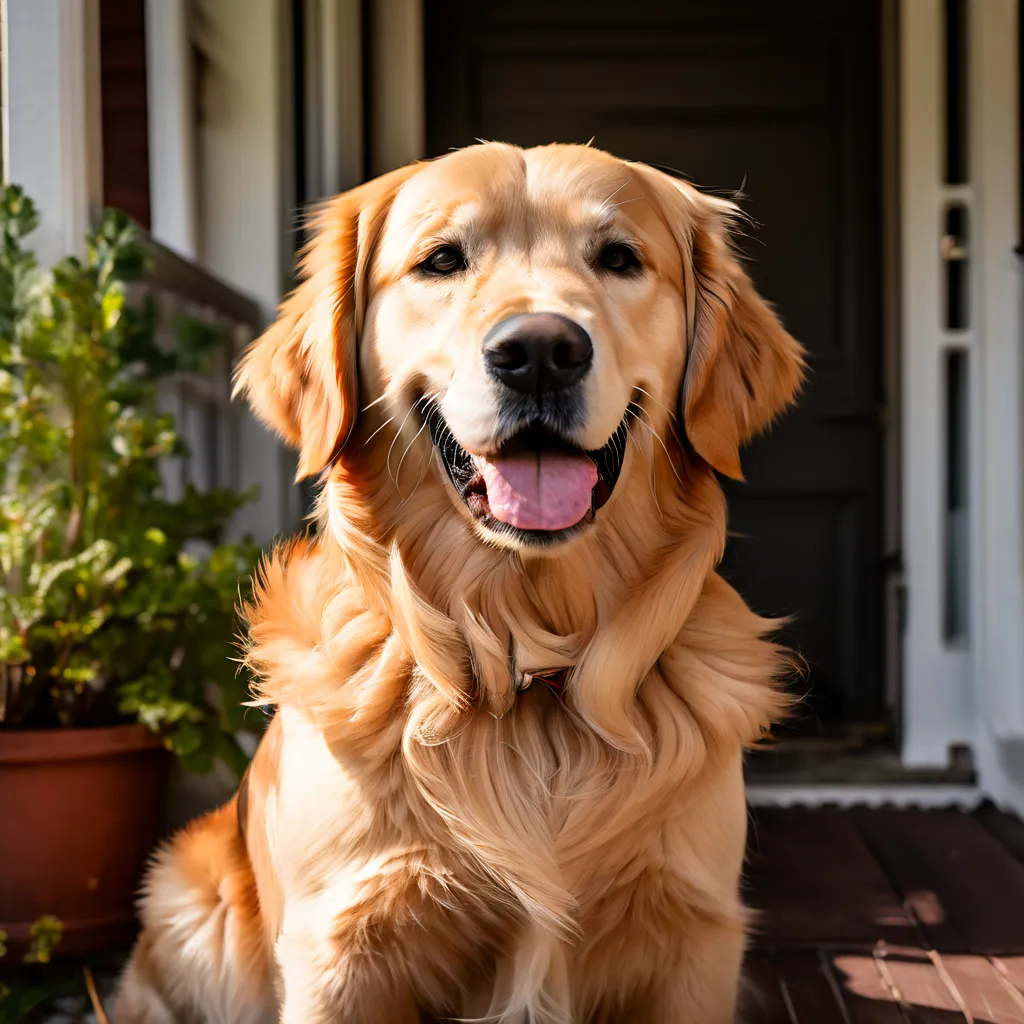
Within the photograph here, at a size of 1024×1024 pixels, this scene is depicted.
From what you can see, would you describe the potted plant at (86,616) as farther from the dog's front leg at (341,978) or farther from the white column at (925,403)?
the white column at (925,403)

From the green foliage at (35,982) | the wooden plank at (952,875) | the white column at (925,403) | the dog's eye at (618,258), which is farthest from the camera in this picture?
the white column at (925,403)

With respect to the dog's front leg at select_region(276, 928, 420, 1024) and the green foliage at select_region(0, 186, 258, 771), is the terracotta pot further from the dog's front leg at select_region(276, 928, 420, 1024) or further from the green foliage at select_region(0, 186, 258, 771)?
the dog's front leg at select_region(276, 928, 420, 1024)

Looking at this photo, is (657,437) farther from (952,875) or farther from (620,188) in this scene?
(952,875)

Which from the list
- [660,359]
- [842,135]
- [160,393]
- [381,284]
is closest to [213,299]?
[160,393]

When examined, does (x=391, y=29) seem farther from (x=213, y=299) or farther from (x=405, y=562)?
(x=405, y=562)

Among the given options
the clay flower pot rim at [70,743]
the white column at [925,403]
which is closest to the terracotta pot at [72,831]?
the clay flower pot rim at [70,743]

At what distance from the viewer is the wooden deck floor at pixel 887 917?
74.1 inches

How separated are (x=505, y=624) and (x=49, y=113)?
4.60 feet

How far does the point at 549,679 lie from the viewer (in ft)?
4.64

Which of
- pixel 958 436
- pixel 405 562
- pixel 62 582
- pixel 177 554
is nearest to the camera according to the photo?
pixel 405 562

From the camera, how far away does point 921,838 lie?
285 centimetres

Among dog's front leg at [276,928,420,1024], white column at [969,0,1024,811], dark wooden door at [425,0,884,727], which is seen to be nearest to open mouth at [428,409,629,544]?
dog's front leg at [276,928,420,1024]

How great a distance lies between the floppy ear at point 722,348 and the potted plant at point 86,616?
3.52 ft

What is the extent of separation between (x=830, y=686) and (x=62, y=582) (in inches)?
105
